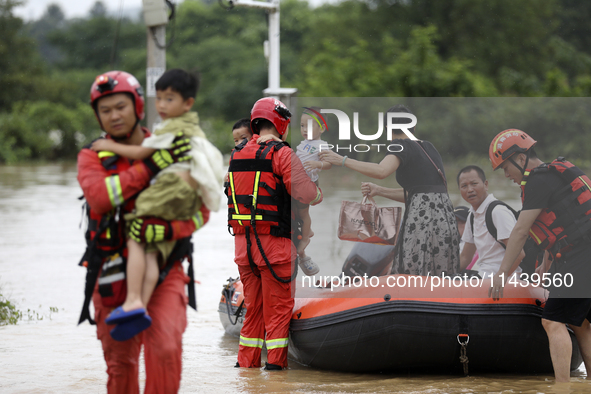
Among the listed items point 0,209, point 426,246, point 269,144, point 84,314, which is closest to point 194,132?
point 84,314

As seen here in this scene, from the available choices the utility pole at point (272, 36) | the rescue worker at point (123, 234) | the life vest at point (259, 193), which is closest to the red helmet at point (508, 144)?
the life vest at point (259, 193)

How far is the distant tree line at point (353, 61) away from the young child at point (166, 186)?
26.5 meters

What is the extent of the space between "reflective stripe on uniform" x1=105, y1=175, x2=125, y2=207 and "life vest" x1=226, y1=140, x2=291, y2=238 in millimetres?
2021

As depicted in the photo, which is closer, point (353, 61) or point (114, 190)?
point (114, 190)

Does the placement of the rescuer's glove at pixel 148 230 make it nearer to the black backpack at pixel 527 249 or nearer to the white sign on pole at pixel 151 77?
the black backpack at pixel 527 249

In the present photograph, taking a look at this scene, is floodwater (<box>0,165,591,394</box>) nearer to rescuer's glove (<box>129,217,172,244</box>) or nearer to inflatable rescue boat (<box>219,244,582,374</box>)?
inflatable rescue boat (<box>219,244,582,374</box>)

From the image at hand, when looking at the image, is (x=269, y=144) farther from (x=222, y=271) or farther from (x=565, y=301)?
(x=222, y=271)

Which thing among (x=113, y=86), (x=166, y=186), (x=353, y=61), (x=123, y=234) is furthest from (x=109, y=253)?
(x=353, y=61)

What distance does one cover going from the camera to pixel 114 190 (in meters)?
3.29

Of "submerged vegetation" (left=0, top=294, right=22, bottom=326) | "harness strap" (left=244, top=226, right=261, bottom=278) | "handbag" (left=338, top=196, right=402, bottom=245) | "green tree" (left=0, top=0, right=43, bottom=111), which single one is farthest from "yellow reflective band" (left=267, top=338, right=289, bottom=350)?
"green tree" (left=0, top=0, right=43, bottom=111)

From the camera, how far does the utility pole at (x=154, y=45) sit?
1042 centimetres

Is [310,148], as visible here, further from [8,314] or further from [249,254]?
[8,314]

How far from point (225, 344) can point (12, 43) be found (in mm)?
47553

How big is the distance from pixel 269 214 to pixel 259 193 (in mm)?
165
